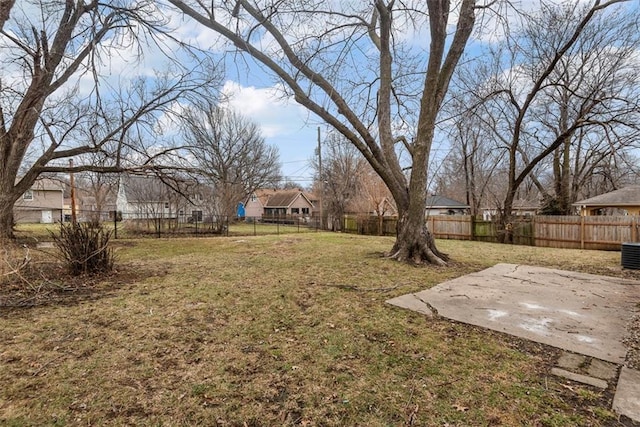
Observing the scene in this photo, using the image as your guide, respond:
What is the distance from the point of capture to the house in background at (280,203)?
39.8 meters

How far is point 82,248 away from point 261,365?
453 cm

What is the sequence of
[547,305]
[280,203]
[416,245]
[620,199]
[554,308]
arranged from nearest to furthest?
1. [554,308]
2. [547,305]
3. [416,245]
4. [620,199]
5. [280,203]

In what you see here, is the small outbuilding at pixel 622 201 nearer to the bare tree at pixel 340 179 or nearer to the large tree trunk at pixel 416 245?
the large tree trunk at pixel 416 245

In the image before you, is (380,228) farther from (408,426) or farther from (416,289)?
(408,426)

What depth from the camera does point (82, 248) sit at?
5.38 m

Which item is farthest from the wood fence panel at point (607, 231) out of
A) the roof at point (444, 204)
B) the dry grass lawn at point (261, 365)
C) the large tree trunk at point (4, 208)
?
the large tree trunk at point (4, 208)

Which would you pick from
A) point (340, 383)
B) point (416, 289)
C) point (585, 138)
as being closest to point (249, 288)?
point (416, 289)

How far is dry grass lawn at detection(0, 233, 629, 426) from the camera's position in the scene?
1.94 metres

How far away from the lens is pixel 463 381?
2.29 metres

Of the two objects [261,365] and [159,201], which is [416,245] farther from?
[159,201]

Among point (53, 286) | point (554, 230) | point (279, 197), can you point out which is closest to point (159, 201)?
point (53, 286)

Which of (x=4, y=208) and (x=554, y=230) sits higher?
(x=4, y=208)

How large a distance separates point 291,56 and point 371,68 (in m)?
2.46

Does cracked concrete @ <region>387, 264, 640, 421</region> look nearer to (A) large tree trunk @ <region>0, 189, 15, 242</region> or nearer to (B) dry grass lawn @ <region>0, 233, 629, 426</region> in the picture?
(B) dry grass lawn @ <region>0, 233, 629, 426</region>
